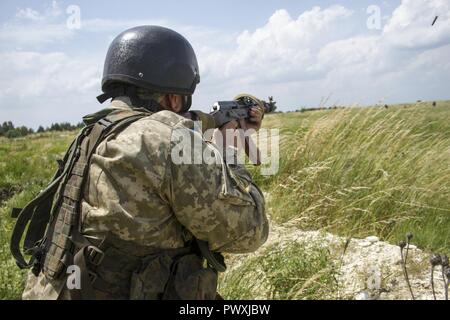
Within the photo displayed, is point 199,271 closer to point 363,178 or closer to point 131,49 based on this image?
point 131,49

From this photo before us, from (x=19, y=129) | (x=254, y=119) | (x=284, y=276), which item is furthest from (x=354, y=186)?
(x=19, y=129)

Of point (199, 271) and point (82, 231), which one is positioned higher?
point (82, 231)

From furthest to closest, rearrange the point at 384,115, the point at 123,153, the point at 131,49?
the point at 384,115, the point at 131,49, the point at 123,153

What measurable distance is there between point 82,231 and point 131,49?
994 mm

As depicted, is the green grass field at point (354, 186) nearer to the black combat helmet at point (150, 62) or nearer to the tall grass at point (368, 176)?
the tall grass at point (368, 176)

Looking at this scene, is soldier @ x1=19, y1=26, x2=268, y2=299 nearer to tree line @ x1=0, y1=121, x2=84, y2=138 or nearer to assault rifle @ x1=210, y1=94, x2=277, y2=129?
assault rifle @ x1=210, y1=94, x2=277, y2=129

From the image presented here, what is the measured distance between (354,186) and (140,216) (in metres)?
3.57

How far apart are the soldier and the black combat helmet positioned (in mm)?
182

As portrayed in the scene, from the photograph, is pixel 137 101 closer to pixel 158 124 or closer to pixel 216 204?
pixel 158 124

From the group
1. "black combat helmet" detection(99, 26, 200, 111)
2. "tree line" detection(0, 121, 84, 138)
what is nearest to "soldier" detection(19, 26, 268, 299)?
"black combat helmet" detection(99, 26, 200, 111)

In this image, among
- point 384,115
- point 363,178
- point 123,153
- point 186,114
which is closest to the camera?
point 123,153

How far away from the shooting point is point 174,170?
1.94 meters

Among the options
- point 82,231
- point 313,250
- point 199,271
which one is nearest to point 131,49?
point 82,231

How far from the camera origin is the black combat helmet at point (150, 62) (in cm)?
233
